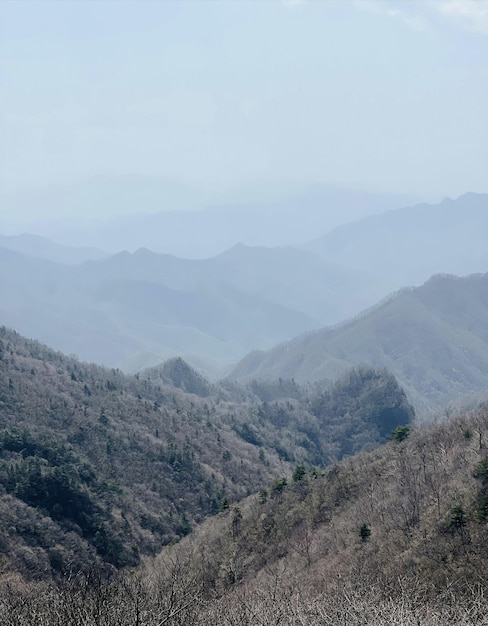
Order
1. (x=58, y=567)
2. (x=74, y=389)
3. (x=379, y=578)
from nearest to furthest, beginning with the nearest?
(x=379, y=578), (x=58, y=567), (x=74, y=389)

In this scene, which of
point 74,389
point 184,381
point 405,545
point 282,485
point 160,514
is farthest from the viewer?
point 184,381

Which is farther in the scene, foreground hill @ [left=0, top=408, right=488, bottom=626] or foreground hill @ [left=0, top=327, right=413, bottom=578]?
foreground hill @ [left=0, top=327, right=413, bottom=578]

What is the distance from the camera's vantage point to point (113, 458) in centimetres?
7931

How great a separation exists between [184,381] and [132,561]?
129 meters

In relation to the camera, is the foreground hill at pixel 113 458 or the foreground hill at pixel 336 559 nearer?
the foreground hill at pixel 336 559

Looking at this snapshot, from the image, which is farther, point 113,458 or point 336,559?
point 113,458

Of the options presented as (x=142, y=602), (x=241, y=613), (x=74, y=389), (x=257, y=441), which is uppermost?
(x=74, y=389)

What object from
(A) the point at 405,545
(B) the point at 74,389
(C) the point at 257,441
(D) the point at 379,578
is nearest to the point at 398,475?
(A) the point at 405,545

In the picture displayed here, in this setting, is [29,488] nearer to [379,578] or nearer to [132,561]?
[132,561]

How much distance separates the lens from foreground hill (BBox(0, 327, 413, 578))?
5628 cm

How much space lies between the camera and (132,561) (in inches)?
Result: 2295

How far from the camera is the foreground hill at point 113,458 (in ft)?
185

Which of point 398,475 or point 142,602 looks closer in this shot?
point 142,602

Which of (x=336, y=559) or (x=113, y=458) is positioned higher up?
(x=113, y=458)
